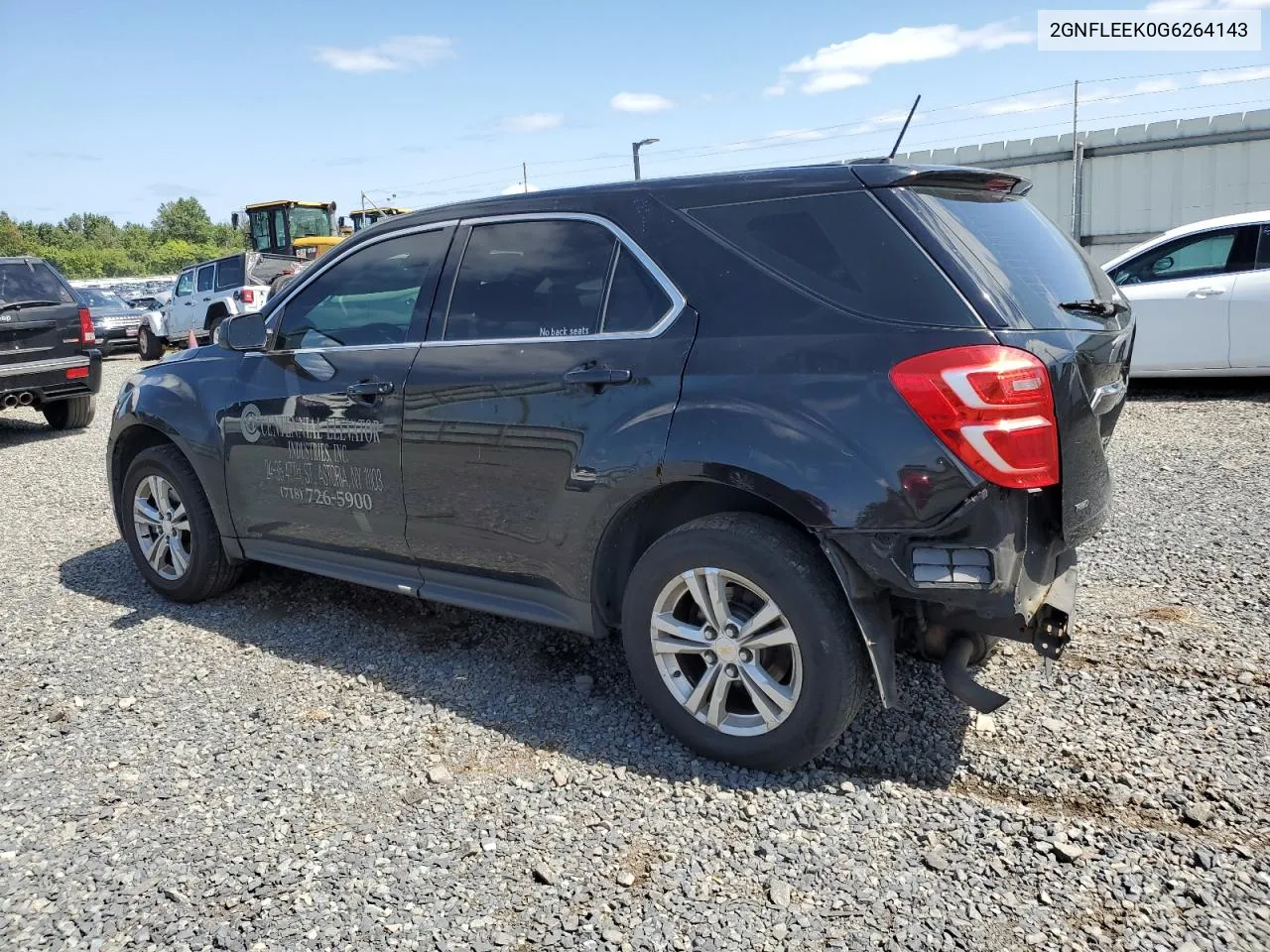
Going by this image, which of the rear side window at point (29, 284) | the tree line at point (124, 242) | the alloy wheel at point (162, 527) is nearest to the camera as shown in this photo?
the alloy wheel at point (162, 527)

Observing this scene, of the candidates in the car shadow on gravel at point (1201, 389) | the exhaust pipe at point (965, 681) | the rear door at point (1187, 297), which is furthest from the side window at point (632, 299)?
the car shadow on gravel at point (1201, 389)

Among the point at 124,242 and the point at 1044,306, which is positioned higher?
the point at 124,242

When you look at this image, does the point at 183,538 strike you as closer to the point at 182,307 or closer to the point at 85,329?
the point at 85,329

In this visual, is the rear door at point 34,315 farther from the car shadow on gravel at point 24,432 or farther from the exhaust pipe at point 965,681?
the exhaust pipe at point 965,681

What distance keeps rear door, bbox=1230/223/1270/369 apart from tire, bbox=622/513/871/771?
7.63m

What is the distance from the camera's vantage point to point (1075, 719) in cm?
335

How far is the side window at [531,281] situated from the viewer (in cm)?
343

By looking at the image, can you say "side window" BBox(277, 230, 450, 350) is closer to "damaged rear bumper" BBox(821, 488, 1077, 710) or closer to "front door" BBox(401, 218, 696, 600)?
"front door" BBox(401, 218, 696, 600)

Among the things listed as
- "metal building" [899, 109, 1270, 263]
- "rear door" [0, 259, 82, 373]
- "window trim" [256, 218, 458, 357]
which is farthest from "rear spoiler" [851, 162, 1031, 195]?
"metal building" [899, 109, 1270, 263]

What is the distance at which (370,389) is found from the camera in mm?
3922

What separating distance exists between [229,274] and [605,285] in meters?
18.1

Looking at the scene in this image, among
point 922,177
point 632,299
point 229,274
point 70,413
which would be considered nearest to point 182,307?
point 229,274

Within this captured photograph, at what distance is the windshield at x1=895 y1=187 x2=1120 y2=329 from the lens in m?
2.88

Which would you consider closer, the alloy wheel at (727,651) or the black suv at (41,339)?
the alloy wheel at (727,651)
